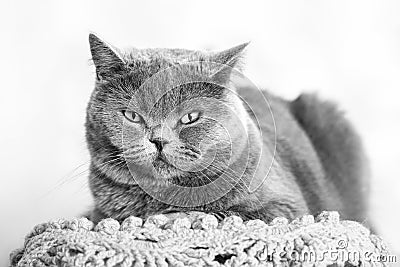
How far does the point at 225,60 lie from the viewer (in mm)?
979

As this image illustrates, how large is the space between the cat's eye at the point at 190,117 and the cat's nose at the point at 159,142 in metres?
0.05

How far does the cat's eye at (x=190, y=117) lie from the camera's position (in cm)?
96

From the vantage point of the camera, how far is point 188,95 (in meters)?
0.96

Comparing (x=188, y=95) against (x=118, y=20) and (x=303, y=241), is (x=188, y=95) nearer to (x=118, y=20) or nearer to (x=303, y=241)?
(x=303, y=241)

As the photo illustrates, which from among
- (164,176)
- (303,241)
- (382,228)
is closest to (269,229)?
(303,241)

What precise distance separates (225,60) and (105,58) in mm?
207

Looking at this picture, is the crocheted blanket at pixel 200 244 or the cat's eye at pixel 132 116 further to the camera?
the cat's eye at pixel 132 116

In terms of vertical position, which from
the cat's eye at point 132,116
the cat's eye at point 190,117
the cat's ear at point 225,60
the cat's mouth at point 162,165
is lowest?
the cat's mouth at point 162,165

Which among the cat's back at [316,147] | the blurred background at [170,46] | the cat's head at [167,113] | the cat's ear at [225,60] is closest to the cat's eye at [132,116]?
the cat's head at [167,113]

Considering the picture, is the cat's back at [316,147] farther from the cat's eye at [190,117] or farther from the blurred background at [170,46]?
the cat's eye at [190,117]

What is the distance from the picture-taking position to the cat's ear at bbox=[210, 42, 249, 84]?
3.19 ft

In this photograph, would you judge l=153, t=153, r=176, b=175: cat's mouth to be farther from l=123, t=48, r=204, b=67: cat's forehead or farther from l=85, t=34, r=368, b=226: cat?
l=123, t=48, r=204, b=67: cat's forehead

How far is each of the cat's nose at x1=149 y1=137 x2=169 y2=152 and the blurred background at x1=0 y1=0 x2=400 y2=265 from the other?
0.51m

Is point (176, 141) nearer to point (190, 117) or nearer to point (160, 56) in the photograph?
point (190, 117)
